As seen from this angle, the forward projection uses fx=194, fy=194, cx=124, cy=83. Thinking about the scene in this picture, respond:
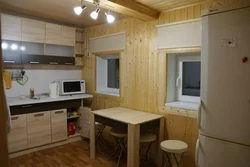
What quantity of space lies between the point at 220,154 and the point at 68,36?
3376 mm

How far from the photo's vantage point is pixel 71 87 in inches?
157

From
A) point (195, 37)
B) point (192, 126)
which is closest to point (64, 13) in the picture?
point (195, 37)

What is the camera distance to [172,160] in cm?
286

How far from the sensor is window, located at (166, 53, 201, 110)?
9.70 ft

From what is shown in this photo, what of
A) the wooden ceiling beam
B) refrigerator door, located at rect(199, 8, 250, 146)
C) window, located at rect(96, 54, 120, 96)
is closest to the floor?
window, located at rect(96, 54, 120, 96)

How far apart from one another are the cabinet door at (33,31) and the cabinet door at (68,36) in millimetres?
394

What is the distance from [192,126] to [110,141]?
176 cm

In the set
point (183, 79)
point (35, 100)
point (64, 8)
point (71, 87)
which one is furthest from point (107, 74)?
point (183, 79)

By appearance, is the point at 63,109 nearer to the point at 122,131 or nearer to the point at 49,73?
the point at 49,73

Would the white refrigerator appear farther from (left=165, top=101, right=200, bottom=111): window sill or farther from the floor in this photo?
the floor

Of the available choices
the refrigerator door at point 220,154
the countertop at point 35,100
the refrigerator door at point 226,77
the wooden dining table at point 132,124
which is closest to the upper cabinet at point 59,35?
the countertop at point 35,100

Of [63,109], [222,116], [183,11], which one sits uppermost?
[183,11]

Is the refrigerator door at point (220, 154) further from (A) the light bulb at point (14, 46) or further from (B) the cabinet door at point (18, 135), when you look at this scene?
(A) the light bulb at point (14, 46)

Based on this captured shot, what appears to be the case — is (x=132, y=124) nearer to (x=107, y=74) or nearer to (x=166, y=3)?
(x=166, y=3)
